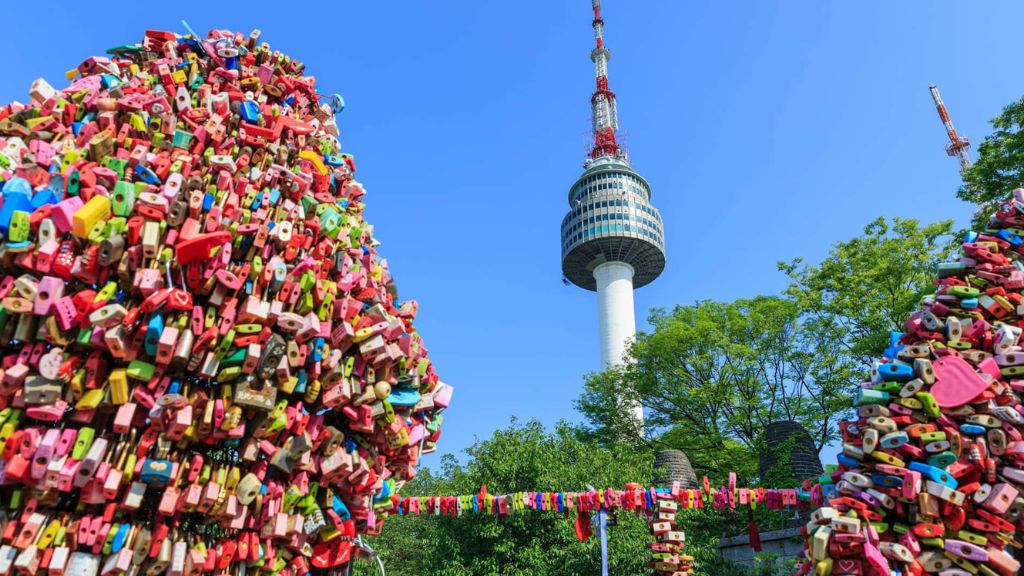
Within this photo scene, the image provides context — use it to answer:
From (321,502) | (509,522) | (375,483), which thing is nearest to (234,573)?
(321,502)

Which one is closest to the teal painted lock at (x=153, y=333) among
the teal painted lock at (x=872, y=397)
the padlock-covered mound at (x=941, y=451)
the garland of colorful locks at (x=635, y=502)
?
the padlock-covered mound at (x=941, y=451)

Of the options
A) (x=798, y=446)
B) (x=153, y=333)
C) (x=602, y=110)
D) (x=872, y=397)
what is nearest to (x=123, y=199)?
(x=153, y=333)

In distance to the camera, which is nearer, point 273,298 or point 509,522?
point 273,298

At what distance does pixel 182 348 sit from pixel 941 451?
5.59 metres

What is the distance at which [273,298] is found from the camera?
15.4ft

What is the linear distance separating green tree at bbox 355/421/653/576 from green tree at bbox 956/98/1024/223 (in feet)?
39.4

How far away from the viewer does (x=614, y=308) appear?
63719 mm

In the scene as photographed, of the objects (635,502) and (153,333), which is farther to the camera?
(635,502)

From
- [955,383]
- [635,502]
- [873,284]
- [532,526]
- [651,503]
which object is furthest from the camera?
[873,284]

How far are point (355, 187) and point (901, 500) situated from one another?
529 centimetres

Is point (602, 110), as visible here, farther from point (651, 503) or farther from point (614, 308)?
point (651, 503)

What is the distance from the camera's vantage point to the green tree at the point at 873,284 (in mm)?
23125

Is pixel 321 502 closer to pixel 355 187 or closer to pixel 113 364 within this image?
pixel 113 364

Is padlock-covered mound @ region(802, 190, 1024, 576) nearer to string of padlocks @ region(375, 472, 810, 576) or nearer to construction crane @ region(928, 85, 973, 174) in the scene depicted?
string of padlocks @ region(375, 472, 810, 576)
